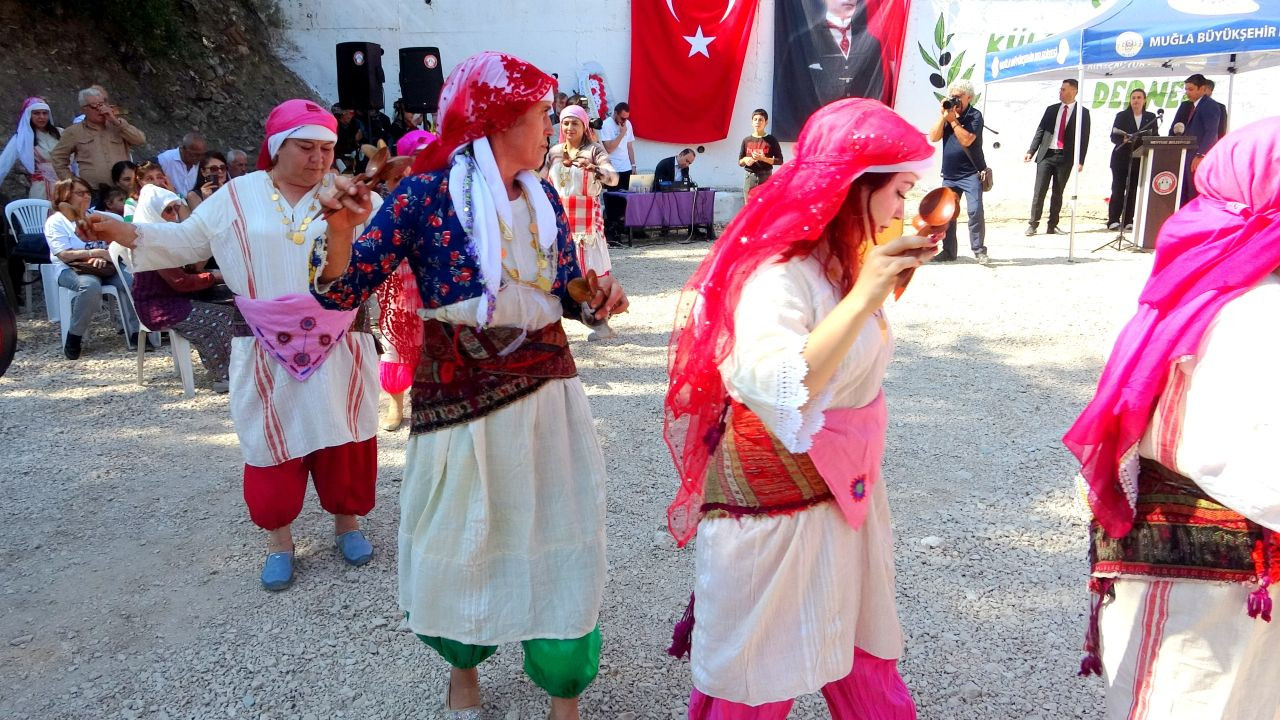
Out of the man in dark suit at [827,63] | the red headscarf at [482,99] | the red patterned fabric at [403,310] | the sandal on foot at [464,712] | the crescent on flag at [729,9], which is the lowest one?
the sandal on foot at [464,712]

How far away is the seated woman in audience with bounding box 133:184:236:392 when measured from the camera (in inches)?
197

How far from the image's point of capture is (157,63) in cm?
1408

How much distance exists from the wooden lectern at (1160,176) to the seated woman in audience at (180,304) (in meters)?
9.84

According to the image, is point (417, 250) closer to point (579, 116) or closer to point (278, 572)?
point (278, 572)

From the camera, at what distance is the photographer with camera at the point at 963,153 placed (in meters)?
9.64

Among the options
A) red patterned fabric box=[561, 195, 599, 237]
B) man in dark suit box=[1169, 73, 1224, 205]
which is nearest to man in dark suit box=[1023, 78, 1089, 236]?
man in dark suit box=[1169, 73, 1224, 205]

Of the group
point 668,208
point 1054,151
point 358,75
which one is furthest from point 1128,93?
point 358,75

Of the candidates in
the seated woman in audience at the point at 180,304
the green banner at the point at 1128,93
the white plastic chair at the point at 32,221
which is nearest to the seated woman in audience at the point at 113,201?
the white plastic chair at the point at 32,221

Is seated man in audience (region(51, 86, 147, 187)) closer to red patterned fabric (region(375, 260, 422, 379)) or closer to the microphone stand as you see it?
red patterned fabric (region(375, 260, 422, 379))

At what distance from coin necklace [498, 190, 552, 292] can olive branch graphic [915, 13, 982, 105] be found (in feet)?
43.4

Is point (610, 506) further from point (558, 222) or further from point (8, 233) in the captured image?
point (8, 233)

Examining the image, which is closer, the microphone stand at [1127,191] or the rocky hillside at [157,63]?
the microphone stand at [1127,191]

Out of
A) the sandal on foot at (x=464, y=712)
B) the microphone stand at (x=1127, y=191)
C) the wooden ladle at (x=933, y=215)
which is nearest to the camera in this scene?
the wooden ladle at (x=933, y=215)

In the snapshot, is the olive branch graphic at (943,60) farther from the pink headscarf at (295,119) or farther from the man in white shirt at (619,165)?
the pink headscarf at (295,119)
